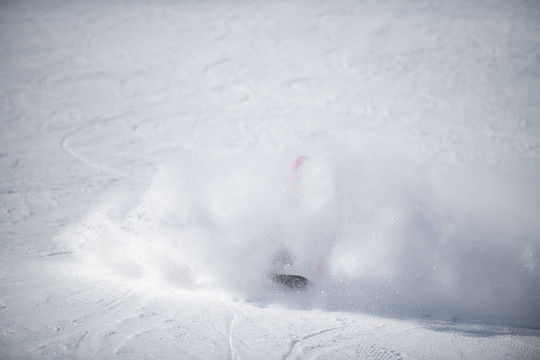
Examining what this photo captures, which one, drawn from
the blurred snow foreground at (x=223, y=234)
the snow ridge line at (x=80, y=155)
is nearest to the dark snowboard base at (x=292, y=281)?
the blurred snow foreground at (x=223, y=234)

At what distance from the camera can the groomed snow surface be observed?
3.81 m

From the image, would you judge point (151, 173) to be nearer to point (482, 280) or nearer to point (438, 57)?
point (482, 280)

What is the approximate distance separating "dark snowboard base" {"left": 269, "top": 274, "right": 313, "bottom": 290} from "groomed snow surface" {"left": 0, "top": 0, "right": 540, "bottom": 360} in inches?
2.7

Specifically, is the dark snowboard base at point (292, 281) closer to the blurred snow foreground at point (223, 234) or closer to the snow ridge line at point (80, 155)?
the blurred snow foreground at point (223, 234)

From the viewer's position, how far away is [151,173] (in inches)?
337

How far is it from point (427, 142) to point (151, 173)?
6559mm

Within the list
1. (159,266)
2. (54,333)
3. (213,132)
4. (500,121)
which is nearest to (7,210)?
(159,266)

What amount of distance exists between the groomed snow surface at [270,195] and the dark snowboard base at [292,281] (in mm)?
68

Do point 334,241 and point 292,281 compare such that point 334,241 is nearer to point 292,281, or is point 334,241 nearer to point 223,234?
point 292,281

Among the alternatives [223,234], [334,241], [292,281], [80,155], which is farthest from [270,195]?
[80,155]

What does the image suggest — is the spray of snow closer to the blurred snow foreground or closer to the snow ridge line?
the blurred snow foreground

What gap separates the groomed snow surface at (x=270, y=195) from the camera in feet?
12.5

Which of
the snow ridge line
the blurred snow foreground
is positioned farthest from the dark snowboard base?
the snow ridge line

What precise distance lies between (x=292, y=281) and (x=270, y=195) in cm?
126
